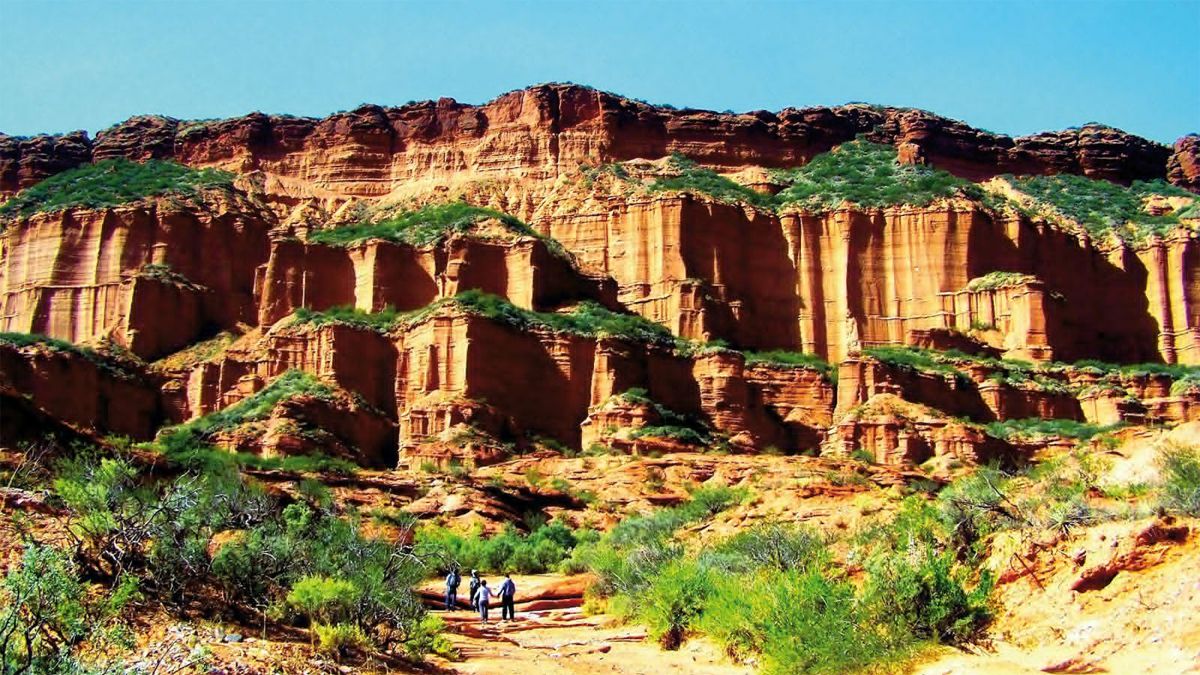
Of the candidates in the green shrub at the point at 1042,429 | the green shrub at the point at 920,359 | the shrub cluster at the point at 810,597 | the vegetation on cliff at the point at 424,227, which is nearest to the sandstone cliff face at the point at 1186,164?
the green shrub at the point at 920,359

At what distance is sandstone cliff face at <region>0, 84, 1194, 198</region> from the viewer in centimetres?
7719

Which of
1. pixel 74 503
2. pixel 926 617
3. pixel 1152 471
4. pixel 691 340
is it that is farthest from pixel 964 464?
pixel 74 503

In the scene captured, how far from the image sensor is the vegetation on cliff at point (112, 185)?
70.4 metres

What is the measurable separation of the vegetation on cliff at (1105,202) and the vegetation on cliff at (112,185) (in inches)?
1847

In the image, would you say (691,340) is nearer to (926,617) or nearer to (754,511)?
(754,511)

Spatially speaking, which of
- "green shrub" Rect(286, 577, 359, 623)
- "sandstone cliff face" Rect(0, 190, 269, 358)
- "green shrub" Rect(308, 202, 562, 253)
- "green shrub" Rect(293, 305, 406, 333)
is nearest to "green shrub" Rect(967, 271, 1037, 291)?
"green shrub" Rect(308, 202, 562, 253)

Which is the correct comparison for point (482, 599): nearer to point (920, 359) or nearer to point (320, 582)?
point (320, 582)

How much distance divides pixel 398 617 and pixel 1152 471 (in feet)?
34.5

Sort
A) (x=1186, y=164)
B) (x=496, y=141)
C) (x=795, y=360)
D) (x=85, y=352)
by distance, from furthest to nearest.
Answer: (x=1186, y=164), (x=496, y=141), (x=795, y=360), (x=85, y=352)

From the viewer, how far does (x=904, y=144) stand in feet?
265

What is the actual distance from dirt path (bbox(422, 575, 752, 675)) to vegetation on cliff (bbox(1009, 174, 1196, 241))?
58676 mm

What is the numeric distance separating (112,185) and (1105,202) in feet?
185

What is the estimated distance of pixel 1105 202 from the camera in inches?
3155

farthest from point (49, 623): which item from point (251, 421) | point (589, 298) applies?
point (589, 298)
